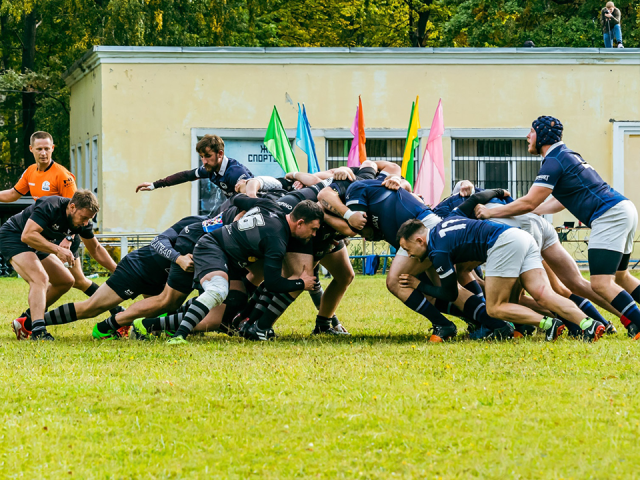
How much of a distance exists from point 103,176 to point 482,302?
1492cm

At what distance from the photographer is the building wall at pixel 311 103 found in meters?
21.7

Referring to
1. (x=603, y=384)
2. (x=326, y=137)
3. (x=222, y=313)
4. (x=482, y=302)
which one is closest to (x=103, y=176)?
(x=326, y=137)

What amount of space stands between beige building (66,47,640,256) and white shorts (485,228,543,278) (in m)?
14.3

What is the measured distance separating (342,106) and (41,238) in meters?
14.0

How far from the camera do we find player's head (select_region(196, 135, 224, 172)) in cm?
977

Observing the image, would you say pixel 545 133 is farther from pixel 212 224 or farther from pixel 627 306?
pixel 212 224

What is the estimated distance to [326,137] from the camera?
22109 millimetres

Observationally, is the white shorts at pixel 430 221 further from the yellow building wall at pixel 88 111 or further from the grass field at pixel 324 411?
the yellow building wall at pixel 88 111

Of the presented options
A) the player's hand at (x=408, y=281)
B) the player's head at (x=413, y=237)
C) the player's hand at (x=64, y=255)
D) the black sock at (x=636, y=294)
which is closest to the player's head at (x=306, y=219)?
the player's head at (x=413, y=237)

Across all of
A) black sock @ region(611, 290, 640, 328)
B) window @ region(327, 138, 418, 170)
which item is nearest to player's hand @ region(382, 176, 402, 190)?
black sock @ region(611, 290, 640, 328)

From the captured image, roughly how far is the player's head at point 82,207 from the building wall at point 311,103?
1302 cm

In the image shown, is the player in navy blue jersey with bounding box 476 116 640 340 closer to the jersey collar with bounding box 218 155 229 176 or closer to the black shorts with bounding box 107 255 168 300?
the jersey collar with bounding box 218 155 229 176

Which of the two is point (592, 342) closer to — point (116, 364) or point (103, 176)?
point (116, 364)

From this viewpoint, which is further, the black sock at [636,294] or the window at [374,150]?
the window at [374,150]
